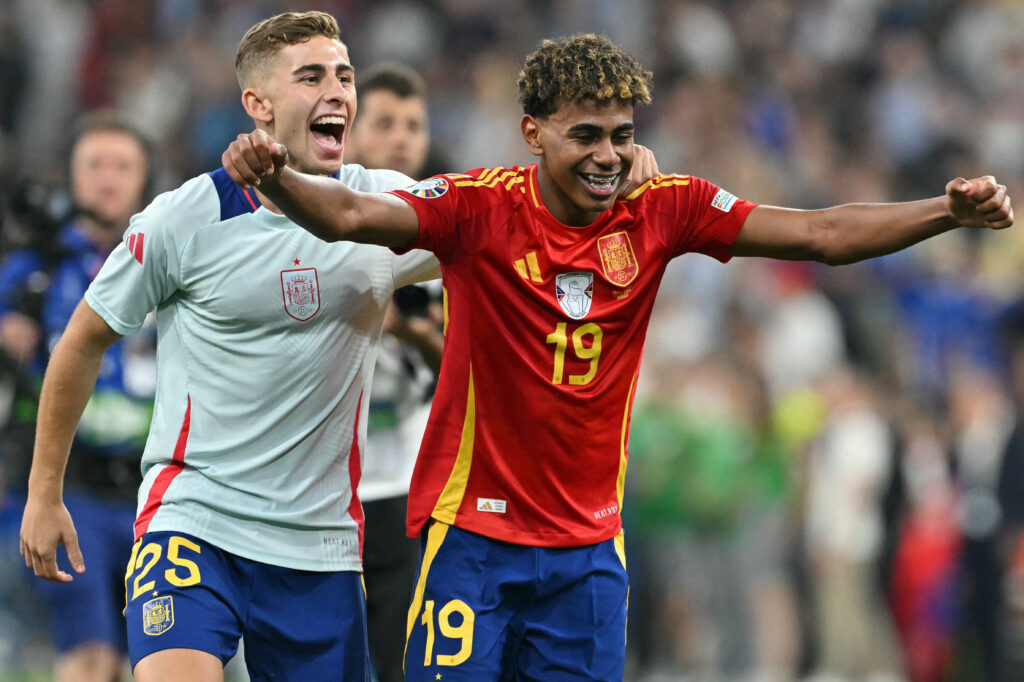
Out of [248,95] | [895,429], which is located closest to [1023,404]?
[895,429]

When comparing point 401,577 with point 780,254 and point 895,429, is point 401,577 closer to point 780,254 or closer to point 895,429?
point 780,254

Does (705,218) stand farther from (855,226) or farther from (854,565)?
(854,565)

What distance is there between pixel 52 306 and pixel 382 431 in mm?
1838

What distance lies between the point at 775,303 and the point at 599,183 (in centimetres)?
692

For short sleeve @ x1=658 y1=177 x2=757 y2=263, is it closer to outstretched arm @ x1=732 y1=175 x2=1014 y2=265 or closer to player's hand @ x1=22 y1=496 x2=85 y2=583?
outstretched arm @ x1=732 y1=175 x2=1014 y2=265

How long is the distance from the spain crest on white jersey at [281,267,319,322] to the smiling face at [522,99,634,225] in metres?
0.83

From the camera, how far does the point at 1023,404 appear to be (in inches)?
334

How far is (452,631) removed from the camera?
13.5 feet

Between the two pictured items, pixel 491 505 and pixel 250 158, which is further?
pixel 491 505

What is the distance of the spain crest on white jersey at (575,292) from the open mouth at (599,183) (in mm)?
250

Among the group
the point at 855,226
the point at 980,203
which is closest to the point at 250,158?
the point at 855,226

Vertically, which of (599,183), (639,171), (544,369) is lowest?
(544,369)

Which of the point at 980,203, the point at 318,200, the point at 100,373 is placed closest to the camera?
the point at 318,200

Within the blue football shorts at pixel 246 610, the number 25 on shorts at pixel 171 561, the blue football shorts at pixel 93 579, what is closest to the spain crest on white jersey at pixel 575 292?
the blue football shorts at pixel 246 610
